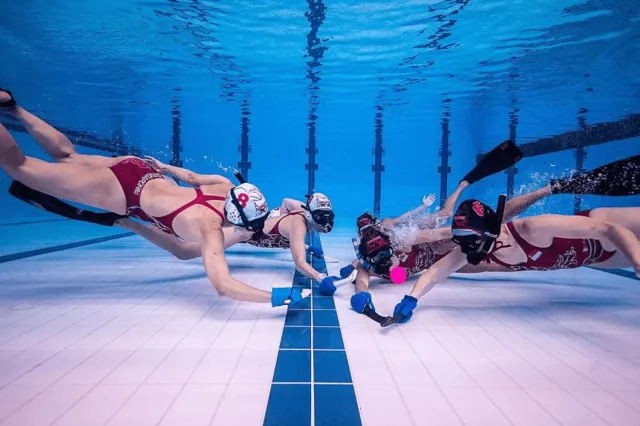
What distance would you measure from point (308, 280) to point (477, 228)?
3.39 meters

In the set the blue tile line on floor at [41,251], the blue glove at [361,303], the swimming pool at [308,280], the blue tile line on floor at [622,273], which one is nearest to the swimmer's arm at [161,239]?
the swimming pool at [308,280]

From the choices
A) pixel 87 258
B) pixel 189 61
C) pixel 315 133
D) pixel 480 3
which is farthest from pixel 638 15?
pixel 315 133

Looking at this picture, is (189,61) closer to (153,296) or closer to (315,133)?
(153,296)

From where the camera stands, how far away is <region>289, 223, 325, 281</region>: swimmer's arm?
5.40 meters

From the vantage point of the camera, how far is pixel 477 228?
147 inches

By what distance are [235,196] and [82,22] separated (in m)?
9.38

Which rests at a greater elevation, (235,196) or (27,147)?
(27,147)

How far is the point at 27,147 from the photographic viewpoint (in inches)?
1786

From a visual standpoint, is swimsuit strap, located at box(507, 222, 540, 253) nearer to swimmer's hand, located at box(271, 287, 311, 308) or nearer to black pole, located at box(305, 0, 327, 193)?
swimmer's hand, located at box(271, 287, 311, 308)

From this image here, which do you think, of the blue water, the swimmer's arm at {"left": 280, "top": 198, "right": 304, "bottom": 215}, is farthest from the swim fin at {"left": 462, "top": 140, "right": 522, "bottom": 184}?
the blue water

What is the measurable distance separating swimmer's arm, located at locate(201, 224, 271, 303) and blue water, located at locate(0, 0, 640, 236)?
7.36 meters

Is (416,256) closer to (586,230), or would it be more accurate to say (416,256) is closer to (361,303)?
(361,303)

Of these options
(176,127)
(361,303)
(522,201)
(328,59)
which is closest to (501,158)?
(522,201)

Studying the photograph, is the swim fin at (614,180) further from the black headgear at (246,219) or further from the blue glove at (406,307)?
the black headgear at (246,219)
